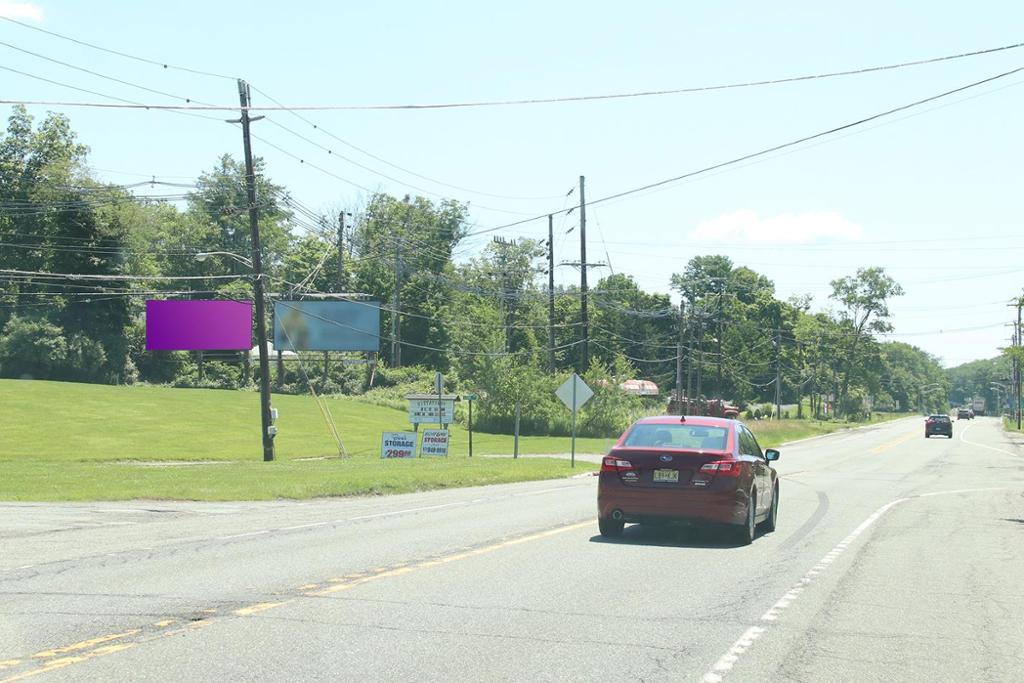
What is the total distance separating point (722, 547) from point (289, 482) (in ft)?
40.5

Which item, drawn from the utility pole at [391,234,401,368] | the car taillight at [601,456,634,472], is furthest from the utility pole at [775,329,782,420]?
the car taillight at [601,456,634,472]

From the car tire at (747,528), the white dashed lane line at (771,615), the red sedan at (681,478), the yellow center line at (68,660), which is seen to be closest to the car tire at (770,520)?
the white dashed lane line at (771,615)

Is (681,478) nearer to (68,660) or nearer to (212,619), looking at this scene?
(212,619)

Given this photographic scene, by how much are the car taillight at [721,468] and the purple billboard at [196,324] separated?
211 ft

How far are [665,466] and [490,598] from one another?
4.86m

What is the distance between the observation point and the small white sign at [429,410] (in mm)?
42250

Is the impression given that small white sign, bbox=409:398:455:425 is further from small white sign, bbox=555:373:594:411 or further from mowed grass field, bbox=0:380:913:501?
small white sign, bbox=555:373:594:411

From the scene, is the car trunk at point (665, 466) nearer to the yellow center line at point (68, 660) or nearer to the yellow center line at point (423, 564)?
the yellow center line at point (423, 564)

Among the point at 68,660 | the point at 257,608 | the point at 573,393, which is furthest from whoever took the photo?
the point at 573,393


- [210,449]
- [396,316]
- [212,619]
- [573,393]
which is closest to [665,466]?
[212,619]

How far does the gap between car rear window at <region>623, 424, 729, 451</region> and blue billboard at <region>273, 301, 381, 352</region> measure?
2486 inches

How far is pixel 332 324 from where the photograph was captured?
7794 centimetres

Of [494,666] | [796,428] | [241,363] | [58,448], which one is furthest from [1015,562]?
[241,363]

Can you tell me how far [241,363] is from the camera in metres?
84.4
